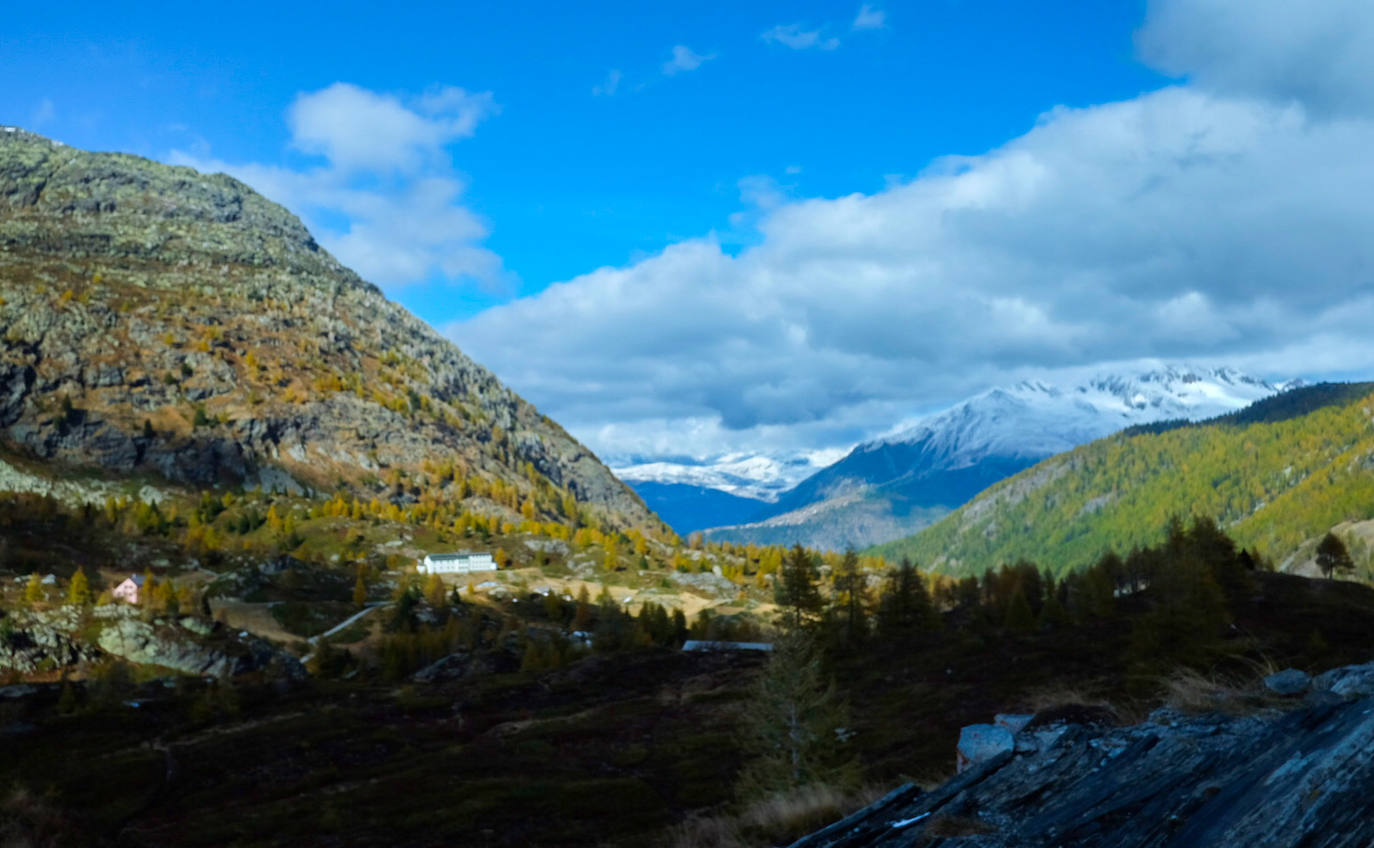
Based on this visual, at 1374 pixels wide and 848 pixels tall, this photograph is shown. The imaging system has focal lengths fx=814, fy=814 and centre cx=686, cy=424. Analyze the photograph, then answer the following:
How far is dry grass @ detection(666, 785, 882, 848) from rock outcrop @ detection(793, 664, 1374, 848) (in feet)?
9.81

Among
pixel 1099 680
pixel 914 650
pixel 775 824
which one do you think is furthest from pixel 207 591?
pixel 775 824

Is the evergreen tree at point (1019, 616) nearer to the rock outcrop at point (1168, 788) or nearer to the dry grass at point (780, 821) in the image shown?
the dry grass at point (780, 821)

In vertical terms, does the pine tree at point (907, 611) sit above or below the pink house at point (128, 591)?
below

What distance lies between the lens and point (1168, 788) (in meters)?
11.4

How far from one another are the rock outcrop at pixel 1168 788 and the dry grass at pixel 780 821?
2989 mm

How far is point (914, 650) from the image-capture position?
105688 millimetres

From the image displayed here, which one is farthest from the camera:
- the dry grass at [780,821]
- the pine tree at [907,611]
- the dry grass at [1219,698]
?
the pine tree at [907,611]

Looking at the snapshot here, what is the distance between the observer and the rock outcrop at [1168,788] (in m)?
9.02

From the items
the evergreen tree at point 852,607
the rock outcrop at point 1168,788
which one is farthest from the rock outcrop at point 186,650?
the rock outcrop at point 1168,788

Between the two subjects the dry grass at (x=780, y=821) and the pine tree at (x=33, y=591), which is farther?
the pine tree at (x=33, y=591)

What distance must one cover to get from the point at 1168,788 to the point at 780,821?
329 inches

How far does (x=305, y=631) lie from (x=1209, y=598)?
142919mm

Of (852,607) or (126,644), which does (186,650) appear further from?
(852,607)

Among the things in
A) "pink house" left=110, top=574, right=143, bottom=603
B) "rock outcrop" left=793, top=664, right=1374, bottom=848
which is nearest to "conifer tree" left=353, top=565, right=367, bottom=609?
"pink house" left=110, top=574, right=143, bottom=603
